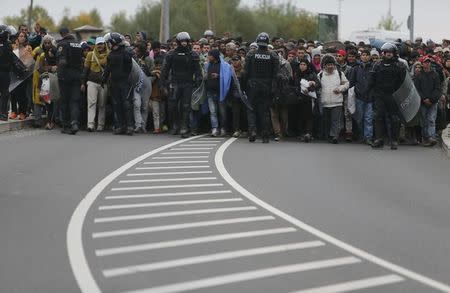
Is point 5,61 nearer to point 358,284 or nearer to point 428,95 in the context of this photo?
point 428,95

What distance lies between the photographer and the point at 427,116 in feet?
59.9

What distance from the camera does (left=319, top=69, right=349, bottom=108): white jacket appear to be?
59.5 feet

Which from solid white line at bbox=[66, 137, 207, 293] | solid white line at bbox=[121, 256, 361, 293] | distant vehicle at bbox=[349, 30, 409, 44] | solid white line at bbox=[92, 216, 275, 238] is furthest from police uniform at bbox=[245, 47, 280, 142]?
distant vehicle at bbox=[349, 30, 409, 44]

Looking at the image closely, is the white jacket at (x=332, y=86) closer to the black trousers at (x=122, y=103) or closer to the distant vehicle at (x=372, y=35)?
the black trousers at (x=122, y=103)

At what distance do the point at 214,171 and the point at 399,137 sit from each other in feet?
22.5

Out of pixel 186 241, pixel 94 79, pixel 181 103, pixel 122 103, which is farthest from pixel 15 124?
pixel 186 241

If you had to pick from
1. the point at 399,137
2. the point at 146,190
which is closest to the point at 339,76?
the point at 399,137

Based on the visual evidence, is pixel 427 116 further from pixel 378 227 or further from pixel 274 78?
pixel 378 227

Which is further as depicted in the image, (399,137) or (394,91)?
(399,137)

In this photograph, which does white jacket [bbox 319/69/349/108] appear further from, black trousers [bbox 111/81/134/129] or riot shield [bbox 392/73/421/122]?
black trousers [bbox 111/81/134/129]

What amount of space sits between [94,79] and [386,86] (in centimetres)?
630

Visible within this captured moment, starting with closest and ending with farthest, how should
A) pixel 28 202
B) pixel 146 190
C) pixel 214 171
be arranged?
pixel 28 202, pixel 146 190, pixel 214 171

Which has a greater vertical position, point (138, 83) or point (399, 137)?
point (138, 83)

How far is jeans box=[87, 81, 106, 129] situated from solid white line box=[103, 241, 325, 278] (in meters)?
11.1
